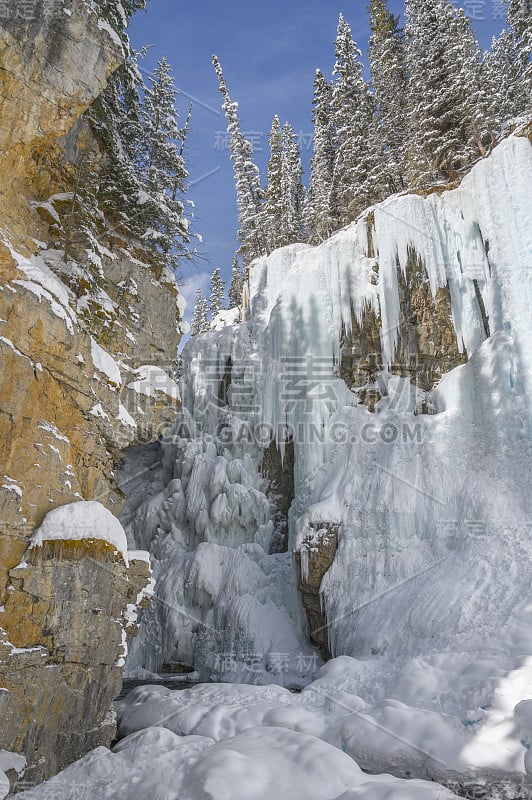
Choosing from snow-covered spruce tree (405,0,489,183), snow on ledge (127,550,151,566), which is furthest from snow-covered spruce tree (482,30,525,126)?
snow on ledge (127,550,151,566)

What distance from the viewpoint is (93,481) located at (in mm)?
8195

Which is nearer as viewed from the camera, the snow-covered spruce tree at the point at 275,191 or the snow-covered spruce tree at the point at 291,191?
the snow-covered spruce tree at the point at 291,191

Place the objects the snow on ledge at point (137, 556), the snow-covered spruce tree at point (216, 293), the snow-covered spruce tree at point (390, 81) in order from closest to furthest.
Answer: the snow on ledge at point (137, 556) → the snow-covered spruce tree at point (390, 81) → the snow-covered spruce tree at point (216, 293)

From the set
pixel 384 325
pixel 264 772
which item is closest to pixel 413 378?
pixel 384 325

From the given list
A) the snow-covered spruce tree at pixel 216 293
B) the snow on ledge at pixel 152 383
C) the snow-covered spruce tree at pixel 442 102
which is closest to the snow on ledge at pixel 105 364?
the snow on ledge at pixel 152 383

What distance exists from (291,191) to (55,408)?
20387mm

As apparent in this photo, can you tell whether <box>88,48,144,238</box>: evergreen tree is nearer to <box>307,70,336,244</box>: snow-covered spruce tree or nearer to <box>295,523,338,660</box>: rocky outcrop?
<box>295,523,338,660</box>: rocky outcrop

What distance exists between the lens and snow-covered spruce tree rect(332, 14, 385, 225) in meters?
20.0

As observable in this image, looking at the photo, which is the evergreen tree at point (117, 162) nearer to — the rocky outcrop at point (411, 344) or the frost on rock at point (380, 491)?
the frost on rock at point (380, 491)

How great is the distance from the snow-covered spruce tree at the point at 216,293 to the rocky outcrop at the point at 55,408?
24219 mm

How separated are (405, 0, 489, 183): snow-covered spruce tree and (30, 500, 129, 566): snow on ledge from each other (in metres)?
15.3

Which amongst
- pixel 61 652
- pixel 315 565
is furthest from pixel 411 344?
pixel 61 652

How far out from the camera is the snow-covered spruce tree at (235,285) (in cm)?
3117

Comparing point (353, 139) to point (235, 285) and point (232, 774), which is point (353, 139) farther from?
point (232, 774)
